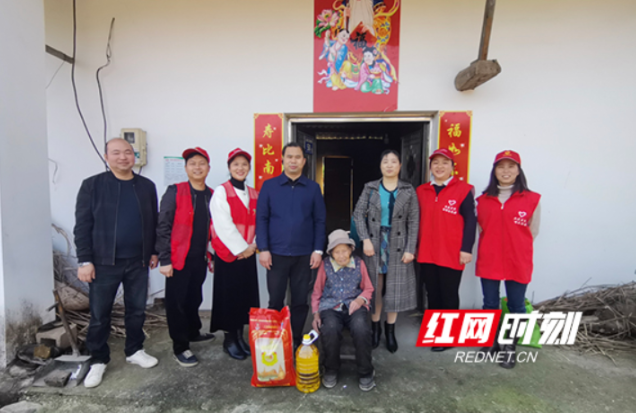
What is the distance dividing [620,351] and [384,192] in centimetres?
231

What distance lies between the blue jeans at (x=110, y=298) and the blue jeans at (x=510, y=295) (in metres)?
2.61

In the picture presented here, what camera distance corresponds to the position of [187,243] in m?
2.30

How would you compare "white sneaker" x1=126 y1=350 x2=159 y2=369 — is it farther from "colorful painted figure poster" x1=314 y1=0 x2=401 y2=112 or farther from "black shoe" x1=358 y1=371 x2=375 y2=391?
"colorful painted figure poster" x1=314 y1=0 x2=401 y2=112

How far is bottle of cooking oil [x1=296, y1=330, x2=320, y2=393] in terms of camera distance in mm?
2047

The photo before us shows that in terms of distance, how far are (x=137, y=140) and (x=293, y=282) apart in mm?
2172

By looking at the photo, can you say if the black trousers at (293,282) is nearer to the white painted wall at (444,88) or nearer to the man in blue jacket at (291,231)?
the man in blue jacket at (291,231)

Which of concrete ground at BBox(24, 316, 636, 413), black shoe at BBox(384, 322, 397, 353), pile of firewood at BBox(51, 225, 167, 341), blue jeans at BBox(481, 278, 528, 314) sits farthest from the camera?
pile of firewood at BBox(51, 225, 167, 341)

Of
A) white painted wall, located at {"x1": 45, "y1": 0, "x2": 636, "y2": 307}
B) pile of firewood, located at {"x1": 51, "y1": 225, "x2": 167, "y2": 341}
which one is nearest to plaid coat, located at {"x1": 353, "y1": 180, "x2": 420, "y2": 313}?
white painted wall, located at {"x1": 45, "y1": 0, "x2": 636, "y2": 307}

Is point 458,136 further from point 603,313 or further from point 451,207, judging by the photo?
point 603,313

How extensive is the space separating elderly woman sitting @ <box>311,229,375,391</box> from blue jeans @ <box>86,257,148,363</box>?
1280 millimetres

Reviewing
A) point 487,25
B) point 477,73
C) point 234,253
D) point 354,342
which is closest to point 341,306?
point 354,342

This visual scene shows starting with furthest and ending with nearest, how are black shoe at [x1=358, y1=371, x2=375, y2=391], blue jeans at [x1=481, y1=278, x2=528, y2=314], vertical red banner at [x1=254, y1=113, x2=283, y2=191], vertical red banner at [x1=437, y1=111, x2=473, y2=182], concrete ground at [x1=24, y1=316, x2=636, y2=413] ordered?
vertical red banner at [x1=254, y1=113, x2=283, y2=191] → vertical red banner at [x1=437, y1=111, x2=473, y2=182] → blue jeans at [x1=481, y1=278, x2=528, y2=314] → black shoe at [x1=358, y1=371, x2=375, y2=391] → concrete ground at [x1=24, y1=316, x2=636, y2=413]

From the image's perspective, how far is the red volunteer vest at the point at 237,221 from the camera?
7.73 feet

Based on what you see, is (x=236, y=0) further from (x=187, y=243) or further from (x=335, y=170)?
(x=335, y=170)
